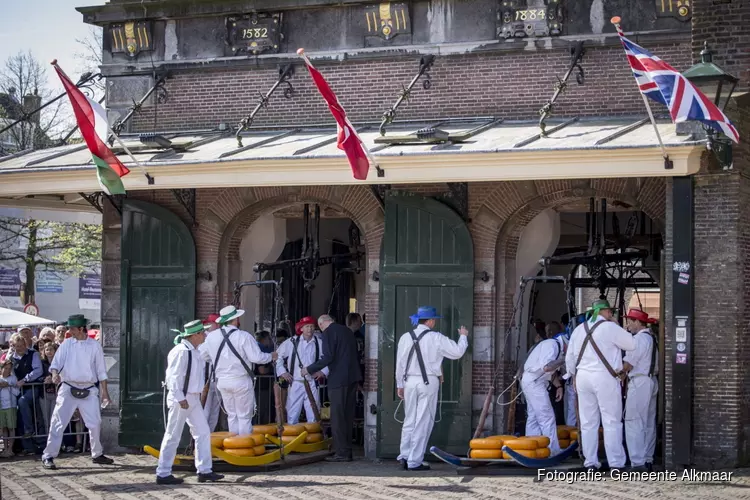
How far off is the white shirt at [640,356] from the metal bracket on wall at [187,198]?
6.57 metres

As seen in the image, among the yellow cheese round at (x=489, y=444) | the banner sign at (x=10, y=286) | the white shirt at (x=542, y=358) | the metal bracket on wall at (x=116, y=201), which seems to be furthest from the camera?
the banner sign at (x=10, y=286)

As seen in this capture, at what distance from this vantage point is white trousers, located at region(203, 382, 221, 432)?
57.1 ft

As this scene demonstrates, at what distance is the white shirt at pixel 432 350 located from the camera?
50.0 ft

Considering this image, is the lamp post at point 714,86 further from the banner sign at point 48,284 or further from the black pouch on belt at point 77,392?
the banner sign at point 48,284

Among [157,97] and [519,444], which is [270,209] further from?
[519,444]

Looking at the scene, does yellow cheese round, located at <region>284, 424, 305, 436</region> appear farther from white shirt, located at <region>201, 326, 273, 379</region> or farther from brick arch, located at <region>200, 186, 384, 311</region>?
brick arch, located at <region>200, 186, 384, 311</region>

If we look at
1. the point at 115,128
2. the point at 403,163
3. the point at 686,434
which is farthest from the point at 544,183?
the point at 115,128

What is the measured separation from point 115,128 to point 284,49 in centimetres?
287

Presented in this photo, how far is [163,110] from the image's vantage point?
1919cm

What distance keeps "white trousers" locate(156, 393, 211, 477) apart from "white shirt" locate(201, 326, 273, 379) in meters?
1.46

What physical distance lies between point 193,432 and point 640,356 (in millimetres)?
5339

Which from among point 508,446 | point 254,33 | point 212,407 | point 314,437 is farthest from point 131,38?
point 508,446

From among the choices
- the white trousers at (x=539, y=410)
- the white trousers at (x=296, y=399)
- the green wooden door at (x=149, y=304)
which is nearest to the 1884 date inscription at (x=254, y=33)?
the green wooden door at (x=149, y=304)

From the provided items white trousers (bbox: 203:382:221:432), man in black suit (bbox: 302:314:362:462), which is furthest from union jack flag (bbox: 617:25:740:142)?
white trousers (bbox: 203:382:221:432)
